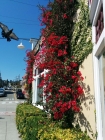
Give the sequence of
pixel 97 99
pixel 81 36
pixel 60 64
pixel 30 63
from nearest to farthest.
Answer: pixel 97 99
pixel 81 36
pixel 60 64
pixel 30 63

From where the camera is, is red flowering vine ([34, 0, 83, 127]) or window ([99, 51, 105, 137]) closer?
window ([99, 51, 105, 137])

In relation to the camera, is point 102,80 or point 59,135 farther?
point 59,135

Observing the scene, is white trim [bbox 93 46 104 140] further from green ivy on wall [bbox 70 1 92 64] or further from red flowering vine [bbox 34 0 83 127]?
red flowering vine [bbox 34 0 83 127]

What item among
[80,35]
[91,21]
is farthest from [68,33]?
[91,21]

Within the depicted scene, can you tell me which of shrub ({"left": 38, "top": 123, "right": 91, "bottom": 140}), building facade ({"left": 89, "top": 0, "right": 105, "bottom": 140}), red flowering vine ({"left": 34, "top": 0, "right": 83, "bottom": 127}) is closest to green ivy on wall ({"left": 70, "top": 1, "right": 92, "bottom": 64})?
red flowering vine ({"left": 34, "top": 0, "right": 83, "bottom": 127})

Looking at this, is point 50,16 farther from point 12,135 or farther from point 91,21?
point 12,135

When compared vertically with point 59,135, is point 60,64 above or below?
above

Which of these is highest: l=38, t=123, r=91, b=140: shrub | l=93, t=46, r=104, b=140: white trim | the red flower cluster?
the red flower cluster

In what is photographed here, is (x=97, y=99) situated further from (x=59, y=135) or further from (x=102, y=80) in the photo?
(x=59, y=135)

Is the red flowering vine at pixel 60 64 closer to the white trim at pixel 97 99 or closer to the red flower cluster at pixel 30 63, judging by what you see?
the white trim at pixel 97 99

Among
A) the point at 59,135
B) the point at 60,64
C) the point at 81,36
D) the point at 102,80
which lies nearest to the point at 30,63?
the point at 60,64

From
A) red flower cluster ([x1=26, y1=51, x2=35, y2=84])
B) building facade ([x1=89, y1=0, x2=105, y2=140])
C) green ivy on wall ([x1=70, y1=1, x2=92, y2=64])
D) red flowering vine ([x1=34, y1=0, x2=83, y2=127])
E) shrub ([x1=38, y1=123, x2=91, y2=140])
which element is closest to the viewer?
building facade ([x1=89, y1=0, x2=105, y2=140])

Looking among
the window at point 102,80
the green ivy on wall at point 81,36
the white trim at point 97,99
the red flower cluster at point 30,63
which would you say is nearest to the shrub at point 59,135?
the white trim at point 97,99

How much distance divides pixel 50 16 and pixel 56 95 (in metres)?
2.46
